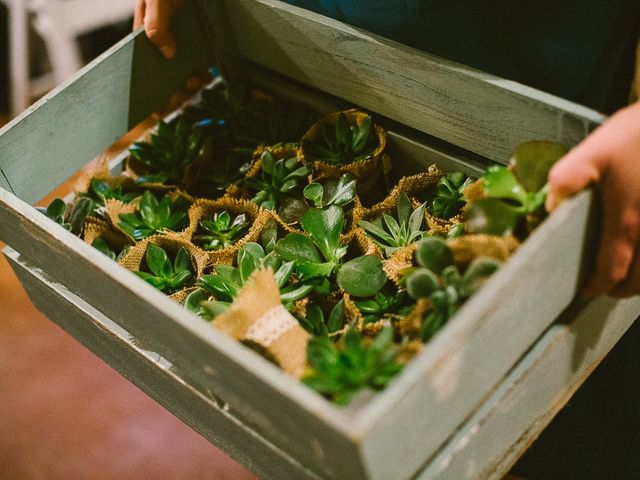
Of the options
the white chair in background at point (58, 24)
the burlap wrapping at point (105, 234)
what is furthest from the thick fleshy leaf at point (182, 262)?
the white chair in background at point (58, 24)

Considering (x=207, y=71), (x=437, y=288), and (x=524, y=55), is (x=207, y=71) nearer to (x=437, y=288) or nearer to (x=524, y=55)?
(x=524, y=55)

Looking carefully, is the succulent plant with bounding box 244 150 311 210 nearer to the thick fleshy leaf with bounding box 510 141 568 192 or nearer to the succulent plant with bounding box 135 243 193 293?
the succulent plant with bounding box 135 243 193 293

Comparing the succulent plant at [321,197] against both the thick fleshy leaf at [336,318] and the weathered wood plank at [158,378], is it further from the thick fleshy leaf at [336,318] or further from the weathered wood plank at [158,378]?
the weathered wood plank at [158,378]

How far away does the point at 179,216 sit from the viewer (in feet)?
3.91

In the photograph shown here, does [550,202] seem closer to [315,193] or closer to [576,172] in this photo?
[576,172]

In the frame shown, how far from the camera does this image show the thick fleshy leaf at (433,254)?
0.85 metres

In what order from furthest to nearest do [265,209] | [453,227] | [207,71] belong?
[207,71] < [265,209] < [453,227]

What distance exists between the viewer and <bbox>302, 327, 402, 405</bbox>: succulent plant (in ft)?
2.40

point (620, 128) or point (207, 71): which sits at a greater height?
point (620, 128)

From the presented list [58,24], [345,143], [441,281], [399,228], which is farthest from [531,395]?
[58,24]

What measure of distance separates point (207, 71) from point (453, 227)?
0.72 metres

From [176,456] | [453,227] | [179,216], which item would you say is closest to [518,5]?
[453,227]

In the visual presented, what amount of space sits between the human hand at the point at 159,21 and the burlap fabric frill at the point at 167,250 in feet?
1.31

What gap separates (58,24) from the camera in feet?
8.68
